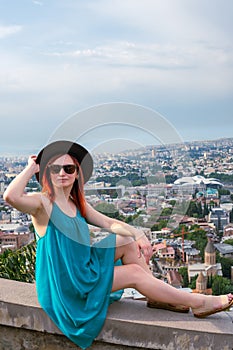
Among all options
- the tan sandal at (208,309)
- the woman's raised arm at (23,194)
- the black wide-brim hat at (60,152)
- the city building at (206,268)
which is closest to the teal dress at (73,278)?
the woman's raised arm at (23,194)

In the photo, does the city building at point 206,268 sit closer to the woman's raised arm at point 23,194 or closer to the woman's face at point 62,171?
the woman's face at point 62,171

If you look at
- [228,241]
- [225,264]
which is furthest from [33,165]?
[228,241]

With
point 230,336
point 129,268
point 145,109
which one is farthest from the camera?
point 145,109

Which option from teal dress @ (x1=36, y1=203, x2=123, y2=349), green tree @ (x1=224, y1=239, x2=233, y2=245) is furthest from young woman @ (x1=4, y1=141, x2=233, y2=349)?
green tree @ (x1=224, y1=239, x2=233, y2=245)

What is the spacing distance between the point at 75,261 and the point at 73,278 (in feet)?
0.26

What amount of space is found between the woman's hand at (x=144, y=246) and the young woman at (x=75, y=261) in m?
0.01

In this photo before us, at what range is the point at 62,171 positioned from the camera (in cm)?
250

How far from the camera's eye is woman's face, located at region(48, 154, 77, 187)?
2.49 metres

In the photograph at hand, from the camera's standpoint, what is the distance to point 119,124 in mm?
2641

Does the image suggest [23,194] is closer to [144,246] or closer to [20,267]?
[144,246]

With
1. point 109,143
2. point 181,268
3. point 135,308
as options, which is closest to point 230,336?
point 135,308

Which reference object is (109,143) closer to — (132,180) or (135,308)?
(132,180)

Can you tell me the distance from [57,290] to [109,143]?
784mm

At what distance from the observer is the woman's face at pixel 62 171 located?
249 centimetres
